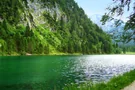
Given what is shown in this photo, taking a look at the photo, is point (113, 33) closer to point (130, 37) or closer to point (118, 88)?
point (130, 37)

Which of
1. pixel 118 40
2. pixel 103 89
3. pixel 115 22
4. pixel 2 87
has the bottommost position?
pixel 2 87

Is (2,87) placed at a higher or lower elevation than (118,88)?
lower

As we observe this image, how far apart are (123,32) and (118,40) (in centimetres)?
82

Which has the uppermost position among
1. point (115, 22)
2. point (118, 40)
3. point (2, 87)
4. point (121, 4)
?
point (121, 4)

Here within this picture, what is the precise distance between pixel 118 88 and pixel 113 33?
188 inches

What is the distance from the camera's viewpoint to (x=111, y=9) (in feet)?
72.2

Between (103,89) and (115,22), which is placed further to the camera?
(115,22)

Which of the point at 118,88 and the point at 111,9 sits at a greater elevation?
the point at 111,9

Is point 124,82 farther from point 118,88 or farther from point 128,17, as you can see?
point 128,17

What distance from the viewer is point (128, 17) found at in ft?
73.7

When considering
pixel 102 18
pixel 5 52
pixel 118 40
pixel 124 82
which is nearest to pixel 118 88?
pixel 124 82

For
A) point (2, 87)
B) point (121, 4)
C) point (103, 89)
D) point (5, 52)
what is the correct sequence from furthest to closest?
point (5, 52) → point (2, 87) → point (121, 4) → point (103, 89)

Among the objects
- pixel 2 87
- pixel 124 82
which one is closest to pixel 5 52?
pixel 2 87

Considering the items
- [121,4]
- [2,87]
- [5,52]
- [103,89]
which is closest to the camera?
[103,89]
